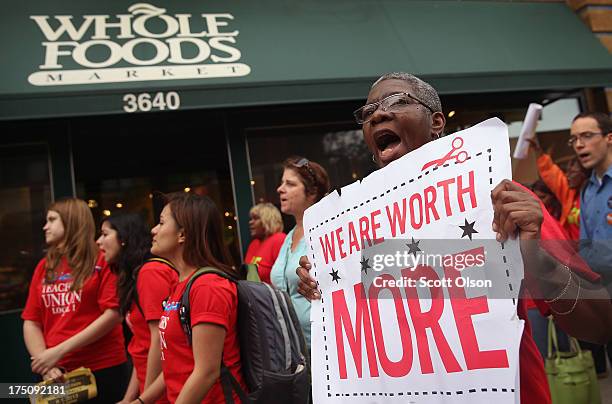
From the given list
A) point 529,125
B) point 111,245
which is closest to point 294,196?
point 111,245

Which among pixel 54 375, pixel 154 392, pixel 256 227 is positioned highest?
pixel 256 227

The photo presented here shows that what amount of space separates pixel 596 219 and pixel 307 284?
2.74 meters

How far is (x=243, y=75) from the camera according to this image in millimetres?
5992

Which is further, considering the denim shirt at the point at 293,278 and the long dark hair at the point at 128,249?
the long dark hair at the point at 128,249

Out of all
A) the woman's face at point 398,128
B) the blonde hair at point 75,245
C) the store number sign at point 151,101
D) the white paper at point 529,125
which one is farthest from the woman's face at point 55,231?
the white paper at point 529,125

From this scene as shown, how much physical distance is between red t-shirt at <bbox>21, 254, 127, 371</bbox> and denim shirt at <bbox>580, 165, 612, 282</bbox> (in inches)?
120

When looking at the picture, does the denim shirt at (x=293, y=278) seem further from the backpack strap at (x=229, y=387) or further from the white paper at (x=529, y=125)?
the white paper at (x=529, y=125)

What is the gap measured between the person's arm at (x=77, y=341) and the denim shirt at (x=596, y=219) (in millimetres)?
3003

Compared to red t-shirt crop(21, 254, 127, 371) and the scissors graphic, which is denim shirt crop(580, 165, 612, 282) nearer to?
the scissors graphic

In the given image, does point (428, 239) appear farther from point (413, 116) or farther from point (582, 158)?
point (582, 158)

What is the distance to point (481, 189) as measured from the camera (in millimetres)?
1390

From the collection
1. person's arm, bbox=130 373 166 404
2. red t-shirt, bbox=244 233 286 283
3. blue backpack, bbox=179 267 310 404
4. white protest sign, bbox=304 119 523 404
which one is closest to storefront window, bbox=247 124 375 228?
red t-shirt, bbox=244 233 286 283

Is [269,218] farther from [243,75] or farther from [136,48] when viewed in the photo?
[136,48]

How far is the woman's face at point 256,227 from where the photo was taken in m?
5.90
